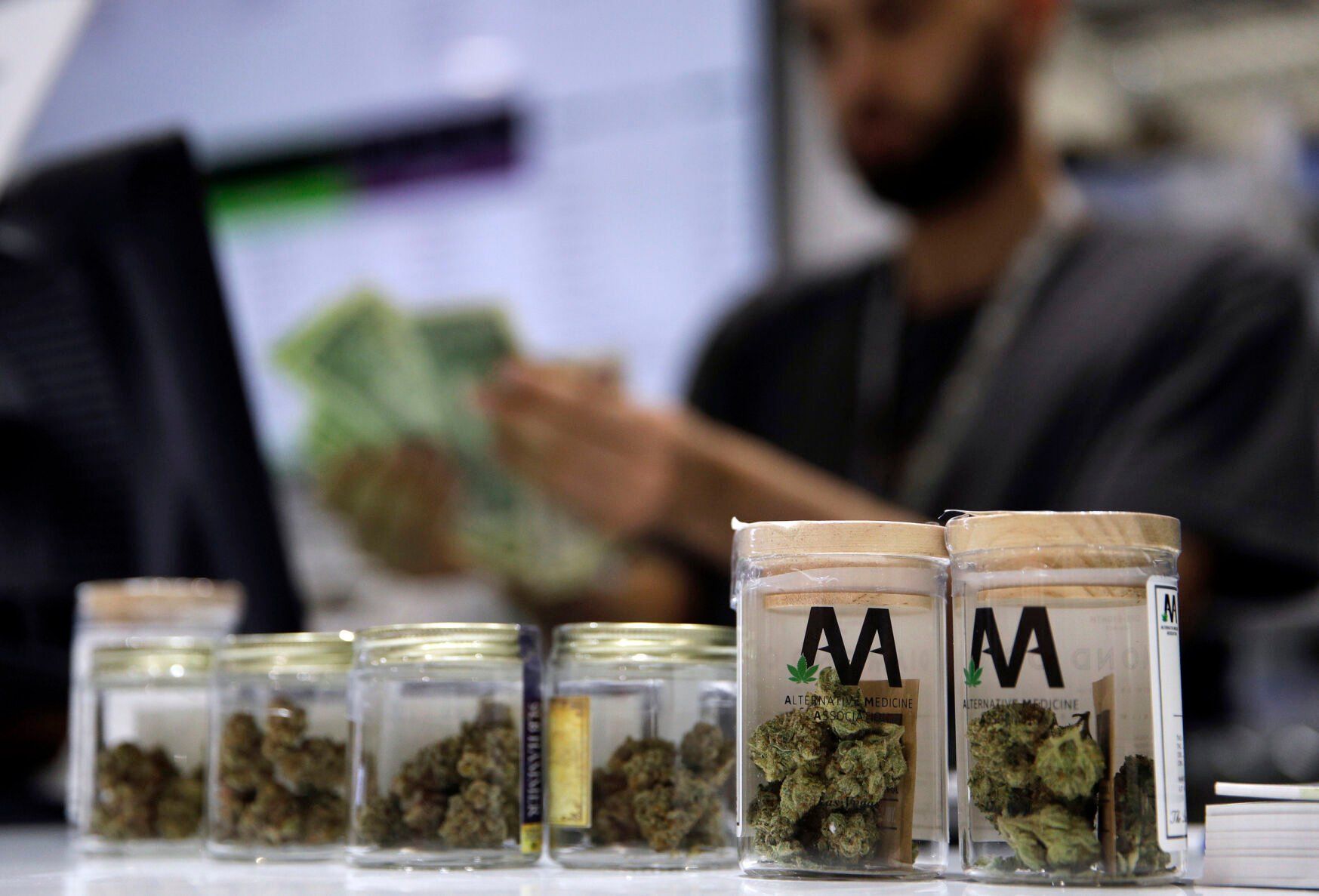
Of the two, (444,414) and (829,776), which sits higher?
(444,414)

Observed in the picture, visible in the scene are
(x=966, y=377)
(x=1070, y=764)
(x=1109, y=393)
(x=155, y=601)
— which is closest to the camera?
(x=1070, y=764)

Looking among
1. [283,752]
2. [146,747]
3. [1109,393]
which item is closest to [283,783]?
[283,752]

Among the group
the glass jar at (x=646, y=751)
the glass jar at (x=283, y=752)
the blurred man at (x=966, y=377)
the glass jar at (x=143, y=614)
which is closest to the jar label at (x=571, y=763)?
the glass jar at (x=646, y=751)

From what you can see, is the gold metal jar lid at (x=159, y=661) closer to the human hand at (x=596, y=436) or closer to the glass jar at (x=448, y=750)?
the glass jar at (x=448, y=750)

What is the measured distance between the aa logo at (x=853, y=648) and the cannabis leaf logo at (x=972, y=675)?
0.03m

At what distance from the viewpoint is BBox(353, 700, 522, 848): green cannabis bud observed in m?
0.62

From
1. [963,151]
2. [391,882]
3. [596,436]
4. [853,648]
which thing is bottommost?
[391,882]

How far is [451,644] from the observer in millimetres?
644

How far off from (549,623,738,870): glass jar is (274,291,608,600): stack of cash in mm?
1190

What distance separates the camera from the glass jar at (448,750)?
62 cm

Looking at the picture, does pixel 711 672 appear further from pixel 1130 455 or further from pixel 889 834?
pixel 1130 455

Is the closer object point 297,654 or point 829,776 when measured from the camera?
point 829,776

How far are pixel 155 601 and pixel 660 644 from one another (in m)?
0.41

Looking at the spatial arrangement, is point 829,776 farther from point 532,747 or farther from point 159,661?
point 159,661
